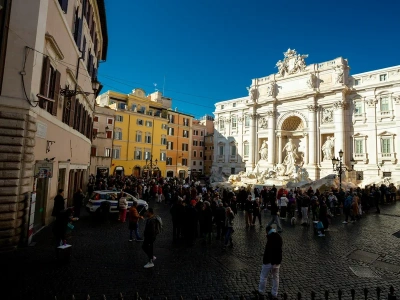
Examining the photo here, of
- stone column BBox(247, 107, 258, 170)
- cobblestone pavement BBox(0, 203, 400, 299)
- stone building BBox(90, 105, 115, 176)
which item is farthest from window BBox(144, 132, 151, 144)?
cobblestone pavement BBox(0, 203, 400, 299)

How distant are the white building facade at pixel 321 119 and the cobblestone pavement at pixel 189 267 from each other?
22.6 meters

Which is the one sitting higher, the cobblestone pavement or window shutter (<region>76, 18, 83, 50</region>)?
window shutter (<region>76, 18, 83, 50</region>)

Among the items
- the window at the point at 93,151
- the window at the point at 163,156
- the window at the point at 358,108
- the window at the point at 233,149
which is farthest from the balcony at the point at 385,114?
the window at the point at 93,151

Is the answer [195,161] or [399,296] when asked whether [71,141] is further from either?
[195,161]

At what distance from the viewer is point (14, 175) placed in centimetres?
705

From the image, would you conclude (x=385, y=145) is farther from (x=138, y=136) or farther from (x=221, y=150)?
(x=138, y=136)

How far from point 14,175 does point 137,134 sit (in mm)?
32595

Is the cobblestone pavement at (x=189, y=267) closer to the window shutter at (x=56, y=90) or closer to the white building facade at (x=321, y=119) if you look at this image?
the window shutter at (x=56, y=90)

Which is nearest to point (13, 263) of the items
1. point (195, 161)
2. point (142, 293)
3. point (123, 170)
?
point (142, 293)

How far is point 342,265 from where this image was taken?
22.8 ft

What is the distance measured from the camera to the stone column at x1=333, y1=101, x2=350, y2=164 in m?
30.2

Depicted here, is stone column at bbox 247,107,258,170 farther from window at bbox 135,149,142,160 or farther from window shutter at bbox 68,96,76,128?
window shutter at bbox 68,96,76,128

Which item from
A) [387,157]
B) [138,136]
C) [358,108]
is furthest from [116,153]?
[387,157]

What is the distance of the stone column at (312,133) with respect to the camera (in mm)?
32656
